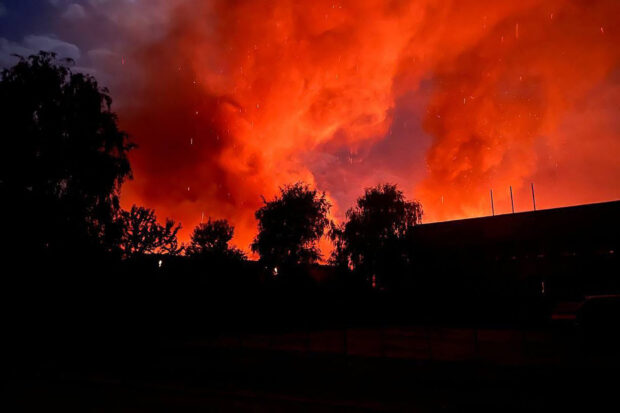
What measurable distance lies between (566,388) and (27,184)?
27.4 m

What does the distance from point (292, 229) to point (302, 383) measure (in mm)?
45751

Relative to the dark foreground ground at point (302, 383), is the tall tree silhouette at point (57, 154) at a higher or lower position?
higher

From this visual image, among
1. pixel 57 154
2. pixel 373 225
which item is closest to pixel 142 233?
pixel 57 154

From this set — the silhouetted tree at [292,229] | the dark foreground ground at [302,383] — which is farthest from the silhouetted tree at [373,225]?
the dark foreground ground at [302,383]

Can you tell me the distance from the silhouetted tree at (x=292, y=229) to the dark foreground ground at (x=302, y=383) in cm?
4205

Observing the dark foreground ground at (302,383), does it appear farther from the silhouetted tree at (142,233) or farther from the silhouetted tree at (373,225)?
the silhouetted tree at (373,225)

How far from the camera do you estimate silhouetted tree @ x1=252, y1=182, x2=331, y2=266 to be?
55250 millimetres

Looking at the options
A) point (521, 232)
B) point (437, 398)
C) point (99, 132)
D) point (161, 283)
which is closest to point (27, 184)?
point (99, 132)

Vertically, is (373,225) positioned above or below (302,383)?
above

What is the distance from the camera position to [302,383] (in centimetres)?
966

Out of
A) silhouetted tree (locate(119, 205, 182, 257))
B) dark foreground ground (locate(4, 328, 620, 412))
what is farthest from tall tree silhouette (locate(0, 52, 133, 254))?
dark foreground ground (locate(4, 328, 620, 412))

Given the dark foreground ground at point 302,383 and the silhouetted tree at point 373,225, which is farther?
the silhouetted tree at point 373,225

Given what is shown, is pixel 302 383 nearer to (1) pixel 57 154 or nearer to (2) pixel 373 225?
(1) pixel 57 154

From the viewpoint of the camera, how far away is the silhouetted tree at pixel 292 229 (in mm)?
55250
